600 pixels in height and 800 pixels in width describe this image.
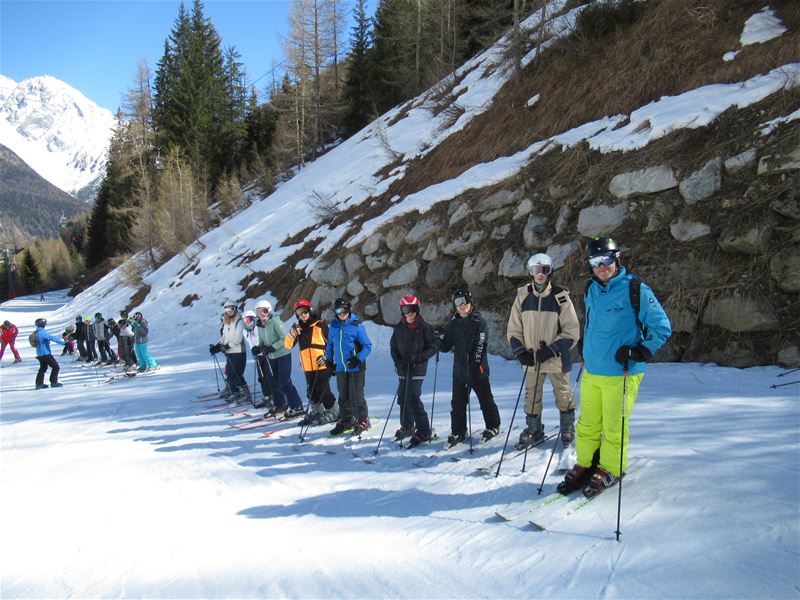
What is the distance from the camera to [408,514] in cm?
454

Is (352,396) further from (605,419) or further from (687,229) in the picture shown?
(687,229)

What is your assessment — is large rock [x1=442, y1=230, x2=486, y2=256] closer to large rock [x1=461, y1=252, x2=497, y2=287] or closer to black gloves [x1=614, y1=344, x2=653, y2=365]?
large rock [x1=461, y1=252, x2=497, y2=287]

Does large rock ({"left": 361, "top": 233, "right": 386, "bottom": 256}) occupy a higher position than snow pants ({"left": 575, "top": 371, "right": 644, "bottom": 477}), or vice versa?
large rock ({"left": 361, "top": 233, "right": 386, "bottom": 256})

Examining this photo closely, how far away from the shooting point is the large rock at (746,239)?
754cm

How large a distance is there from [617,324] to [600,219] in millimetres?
6136

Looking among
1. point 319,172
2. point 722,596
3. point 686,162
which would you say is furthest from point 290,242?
point 722,596

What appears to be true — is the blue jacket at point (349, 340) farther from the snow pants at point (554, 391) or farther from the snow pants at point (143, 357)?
the snow pants at point (143, 357)

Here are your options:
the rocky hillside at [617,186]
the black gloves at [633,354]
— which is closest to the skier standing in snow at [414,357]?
the black gloves at [633,354]

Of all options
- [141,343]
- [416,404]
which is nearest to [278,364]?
[416,404]

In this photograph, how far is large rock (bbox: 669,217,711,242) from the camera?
8.36 metres

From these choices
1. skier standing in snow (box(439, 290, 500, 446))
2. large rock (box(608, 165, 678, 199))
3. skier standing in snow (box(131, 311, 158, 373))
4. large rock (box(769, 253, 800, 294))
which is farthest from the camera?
skier standing in snow (box(131, 311, 158, 373))

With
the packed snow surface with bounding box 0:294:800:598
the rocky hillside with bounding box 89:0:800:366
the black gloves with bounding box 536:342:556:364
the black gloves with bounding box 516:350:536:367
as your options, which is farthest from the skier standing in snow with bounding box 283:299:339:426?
the rocky hillside with bounding box 89:0:800:366

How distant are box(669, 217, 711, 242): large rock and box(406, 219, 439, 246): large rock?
19.2 feet

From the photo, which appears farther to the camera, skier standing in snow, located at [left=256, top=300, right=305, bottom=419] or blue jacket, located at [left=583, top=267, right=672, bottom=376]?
skier standing in snow, located at [left=256, top=300, right=305, bottom=419]
